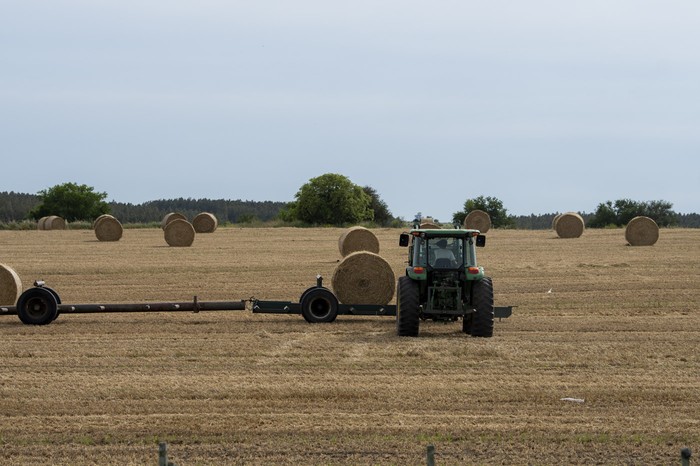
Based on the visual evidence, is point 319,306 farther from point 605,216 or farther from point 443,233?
point 605,216

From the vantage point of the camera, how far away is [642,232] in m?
39.5

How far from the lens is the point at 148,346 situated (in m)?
15.6

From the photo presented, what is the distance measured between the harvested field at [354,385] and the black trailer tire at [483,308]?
296mm

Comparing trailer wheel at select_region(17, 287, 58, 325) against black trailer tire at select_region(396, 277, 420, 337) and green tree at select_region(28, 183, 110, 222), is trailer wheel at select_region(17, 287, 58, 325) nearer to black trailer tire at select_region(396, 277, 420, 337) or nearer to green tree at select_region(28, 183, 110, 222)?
black trailer tire at select_region(396, 277, 420, 337)

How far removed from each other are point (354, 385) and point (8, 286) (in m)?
10.7

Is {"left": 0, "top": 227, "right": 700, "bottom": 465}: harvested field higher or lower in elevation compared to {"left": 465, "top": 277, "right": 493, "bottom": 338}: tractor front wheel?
lower

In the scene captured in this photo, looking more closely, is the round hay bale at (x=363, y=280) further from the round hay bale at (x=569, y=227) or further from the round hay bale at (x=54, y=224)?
the round hay bale at (x=54, y=224)

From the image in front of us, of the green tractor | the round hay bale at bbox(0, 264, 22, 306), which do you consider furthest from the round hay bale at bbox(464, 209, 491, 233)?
the green tractor

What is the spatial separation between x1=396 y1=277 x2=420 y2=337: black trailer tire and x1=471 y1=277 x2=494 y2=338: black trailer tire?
0.88 meters

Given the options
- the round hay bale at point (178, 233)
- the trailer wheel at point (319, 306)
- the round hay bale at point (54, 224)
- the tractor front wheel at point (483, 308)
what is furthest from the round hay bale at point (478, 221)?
the tractor front wheel at point (483, 308)

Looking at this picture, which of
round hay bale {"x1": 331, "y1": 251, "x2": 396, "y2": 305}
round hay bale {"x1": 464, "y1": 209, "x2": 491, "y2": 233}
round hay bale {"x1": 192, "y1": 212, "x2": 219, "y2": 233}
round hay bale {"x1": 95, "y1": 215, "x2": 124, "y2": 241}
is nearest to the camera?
round hay bale {"x1": 331, "y1": 251, "x2": 396, "y2": 305}

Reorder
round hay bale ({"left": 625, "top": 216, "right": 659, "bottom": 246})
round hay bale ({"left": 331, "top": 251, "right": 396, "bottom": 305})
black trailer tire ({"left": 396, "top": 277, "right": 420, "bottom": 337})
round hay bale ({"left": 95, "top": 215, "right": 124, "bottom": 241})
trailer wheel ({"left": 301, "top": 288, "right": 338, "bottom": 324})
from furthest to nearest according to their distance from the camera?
round hay bale ({"left": 95, "top": 215, "right": 124, "bottom": 241}) < round hay bale ({"left": 625, "top": 216, "right": 659, "bottom": 246}) < round hay bale ({"left": 331, "top": 251, "right": 396, "bottom": 305}) < trailer wheel ({"left": 301, "top": 288, "right": 338, "bottom": 324}) < black trailer tire ({"left": 396, "top": 277, "right": 420, "bottom": 337})

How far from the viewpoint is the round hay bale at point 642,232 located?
3953 cm

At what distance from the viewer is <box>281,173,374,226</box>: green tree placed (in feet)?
245
